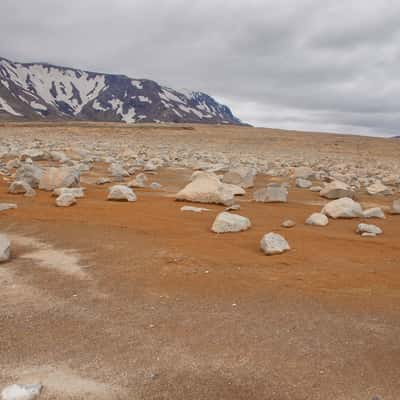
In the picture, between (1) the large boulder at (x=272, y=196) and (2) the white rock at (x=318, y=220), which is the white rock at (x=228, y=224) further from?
(1) the large boulder at (x=272, y=196)

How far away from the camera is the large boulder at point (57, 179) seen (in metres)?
13.4

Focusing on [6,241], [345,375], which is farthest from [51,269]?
[345,375]

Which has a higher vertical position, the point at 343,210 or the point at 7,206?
the point at 343,210

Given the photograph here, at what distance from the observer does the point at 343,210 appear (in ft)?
33.5

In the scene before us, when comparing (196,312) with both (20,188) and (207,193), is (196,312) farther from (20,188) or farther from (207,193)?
(20,188)

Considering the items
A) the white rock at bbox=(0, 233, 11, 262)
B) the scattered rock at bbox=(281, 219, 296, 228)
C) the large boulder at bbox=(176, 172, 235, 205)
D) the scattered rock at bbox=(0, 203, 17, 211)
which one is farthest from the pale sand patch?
the large boulder at bbox=(176, 172, 235, 205)

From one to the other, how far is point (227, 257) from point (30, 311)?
10.1 feet

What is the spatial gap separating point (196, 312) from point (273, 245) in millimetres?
2486

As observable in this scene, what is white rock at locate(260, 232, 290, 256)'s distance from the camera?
701 cm

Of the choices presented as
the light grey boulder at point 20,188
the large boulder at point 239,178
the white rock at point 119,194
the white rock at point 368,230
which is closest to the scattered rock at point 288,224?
the white rock at point 368,230

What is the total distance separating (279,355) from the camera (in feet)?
13.4

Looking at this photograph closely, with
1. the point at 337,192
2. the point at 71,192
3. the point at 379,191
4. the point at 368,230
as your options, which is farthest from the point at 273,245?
the point at 379,191

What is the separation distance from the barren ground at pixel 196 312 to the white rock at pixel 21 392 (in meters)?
0.11

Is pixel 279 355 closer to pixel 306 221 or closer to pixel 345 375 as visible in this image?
pixel 345 375
